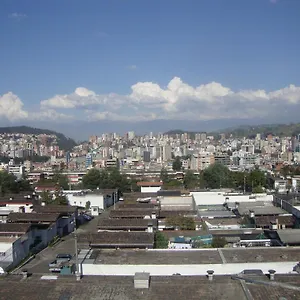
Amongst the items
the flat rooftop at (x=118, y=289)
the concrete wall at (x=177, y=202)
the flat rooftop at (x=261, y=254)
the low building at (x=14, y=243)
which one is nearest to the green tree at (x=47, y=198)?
the concrete wall at (x=177, y=202)

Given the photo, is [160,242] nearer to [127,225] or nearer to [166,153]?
[127,225]

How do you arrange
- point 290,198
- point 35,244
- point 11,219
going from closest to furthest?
point 35,244 < point 11,219 < point 290,198

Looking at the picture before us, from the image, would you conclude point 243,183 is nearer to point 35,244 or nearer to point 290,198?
point 290,198

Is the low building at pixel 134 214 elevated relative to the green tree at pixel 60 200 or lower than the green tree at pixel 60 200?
elevated

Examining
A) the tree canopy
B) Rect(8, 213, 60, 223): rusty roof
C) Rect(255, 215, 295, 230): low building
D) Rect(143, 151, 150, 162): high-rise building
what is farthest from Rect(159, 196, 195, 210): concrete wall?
Rect(143, 151, 150, 162): high-rise building

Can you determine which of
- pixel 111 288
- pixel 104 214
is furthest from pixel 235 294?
pixel 104 214

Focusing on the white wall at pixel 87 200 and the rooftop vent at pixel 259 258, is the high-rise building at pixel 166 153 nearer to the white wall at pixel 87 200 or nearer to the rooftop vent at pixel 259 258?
the white wall at pixel 87 200
